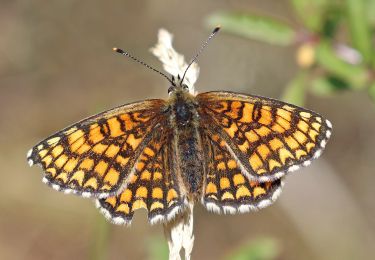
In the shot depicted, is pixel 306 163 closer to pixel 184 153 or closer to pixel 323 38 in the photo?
pixel 184 153

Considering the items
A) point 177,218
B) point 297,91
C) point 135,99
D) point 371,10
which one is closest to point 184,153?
point 177,218

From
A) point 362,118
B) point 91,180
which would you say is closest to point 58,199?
point 362,118

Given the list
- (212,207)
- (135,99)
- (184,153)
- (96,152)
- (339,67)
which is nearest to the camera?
(212,207)

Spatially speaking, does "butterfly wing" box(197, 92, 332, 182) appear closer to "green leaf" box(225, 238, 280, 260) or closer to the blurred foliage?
the blurred foliage

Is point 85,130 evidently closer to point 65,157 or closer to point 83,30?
point 65,157

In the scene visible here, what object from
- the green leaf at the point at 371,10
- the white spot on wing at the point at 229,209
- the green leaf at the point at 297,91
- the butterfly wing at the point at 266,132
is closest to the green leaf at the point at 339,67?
the green leaf at the point at 297,91

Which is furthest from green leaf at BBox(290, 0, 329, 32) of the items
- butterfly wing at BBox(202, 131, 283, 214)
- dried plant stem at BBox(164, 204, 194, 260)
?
dried plant stem at BBox(164, 204, 194, 260)

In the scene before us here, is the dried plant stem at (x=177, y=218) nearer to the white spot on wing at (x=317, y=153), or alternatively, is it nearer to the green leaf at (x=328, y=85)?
the white spot on wing at (x=317, y=153)
